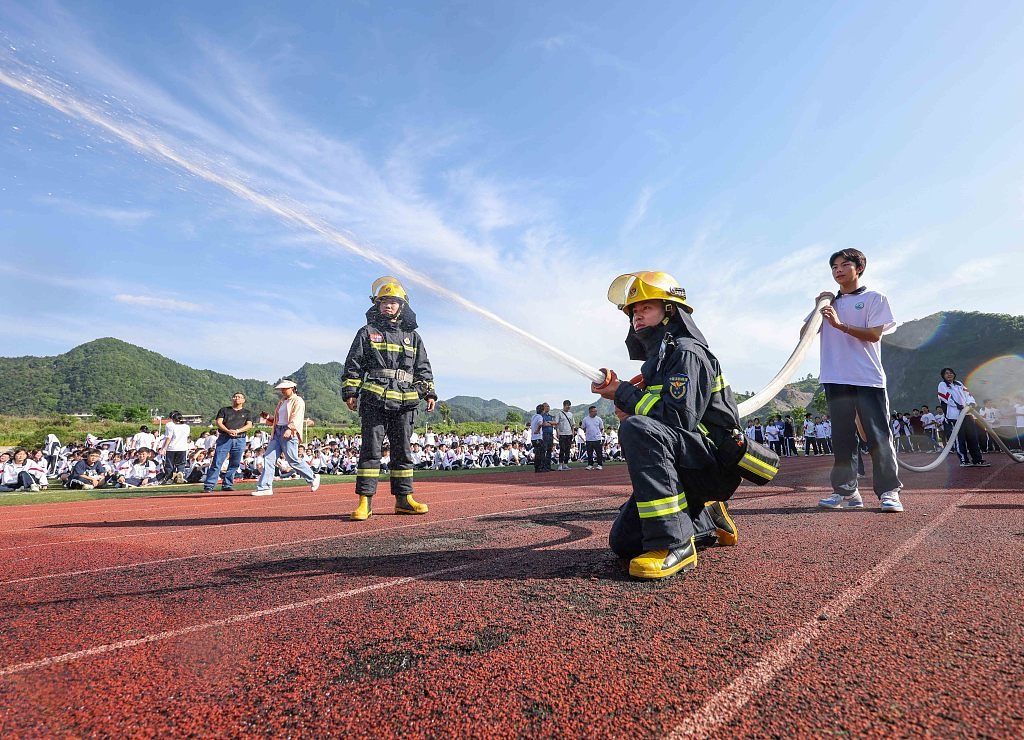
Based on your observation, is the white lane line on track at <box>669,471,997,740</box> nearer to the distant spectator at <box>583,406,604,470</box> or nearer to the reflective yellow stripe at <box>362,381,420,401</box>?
the reflective yellow stripe at <box>362,381,420,401</box>

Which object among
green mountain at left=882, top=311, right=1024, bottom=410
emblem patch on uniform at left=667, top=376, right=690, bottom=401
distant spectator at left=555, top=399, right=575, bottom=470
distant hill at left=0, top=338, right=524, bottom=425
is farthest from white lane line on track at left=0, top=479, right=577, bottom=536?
distant hill at left=0, top=338, right=524, bottom=425

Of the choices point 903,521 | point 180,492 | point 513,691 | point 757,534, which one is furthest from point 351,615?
point 180,492

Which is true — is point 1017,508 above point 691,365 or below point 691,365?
below

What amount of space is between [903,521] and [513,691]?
4172 mm

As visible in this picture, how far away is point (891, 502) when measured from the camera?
4.77 meters

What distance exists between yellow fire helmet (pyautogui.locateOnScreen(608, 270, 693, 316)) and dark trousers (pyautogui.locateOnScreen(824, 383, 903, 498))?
2.66 m

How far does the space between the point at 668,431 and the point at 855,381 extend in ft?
10.5

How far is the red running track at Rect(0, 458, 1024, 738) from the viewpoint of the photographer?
58.9 inches

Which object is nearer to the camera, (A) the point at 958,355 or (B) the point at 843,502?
(B) the point at 843,502

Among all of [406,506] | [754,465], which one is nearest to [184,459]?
[406,506]

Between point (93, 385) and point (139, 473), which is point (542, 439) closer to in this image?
point (139, 473)

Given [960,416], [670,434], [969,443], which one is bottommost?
[969,443]

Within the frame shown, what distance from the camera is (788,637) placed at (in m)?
1.99

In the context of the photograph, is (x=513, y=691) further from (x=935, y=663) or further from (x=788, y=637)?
(x=935, y=663)
